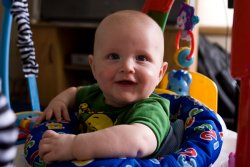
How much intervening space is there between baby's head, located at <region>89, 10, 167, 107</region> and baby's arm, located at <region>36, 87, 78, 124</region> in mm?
143

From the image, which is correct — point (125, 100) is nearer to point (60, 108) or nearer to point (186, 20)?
point (60, 108)

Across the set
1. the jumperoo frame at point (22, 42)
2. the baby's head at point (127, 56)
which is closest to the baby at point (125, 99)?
the baby's head at point (127, 56)

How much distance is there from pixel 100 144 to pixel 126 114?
0.14 metres

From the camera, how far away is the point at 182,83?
0.96 meters

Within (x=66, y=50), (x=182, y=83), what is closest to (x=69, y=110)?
(x=182, y=83)

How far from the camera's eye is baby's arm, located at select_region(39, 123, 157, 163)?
19.7 inches

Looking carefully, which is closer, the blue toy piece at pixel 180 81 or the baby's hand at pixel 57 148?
the baby's hand at pixel 57 148

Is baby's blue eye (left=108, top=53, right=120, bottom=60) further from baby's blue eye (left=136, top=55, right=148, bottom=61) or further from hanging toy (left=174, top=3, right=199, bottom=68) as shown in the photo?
hanging toy (left=174, top=3, right=199, bottom=68)

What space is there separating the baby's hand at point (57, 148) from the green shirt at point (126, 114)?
0.10m

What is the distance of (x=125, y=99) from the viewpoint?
0.63 metres

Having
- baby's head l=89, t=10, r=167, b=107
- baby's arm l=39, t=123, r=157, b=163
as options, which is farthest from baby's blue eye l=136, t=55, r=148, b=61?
baby's arm l=39, t=123, r=157, b=163

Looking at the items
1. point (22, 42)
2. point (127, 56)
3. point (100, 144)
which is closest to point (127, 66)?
point (127, 56)

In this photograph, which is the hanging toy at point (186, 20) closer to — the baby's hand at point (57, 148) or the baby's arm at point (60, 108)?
the baby's arm at point (60, 108)

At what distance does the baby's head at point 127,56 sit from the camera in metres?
0.62
